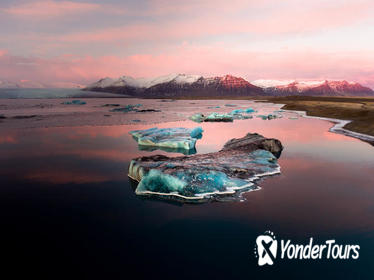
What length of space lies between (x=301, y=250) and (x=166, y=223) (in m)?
3.91

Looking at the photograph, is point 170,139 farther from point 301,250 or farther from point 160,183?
point 301,250

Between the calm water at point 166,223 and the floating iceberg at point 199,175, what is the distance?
2.11ft

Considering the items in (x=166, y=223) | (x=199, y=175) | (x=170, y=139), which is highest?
(x=170, y=139)

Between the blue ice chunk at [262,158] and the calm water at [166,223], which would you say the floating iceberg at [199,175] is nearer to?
the blue ice chunk at [262,158]

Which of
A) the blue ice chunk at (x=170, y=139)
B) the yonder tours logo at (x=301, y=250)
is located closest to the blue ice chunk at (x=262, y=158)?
the blue ice chunk at (x=170, y=139)

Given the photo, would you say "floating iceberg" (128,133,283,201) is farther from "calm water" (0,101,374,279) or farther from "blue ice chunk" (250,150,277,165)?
"calm water" (0,101,374,279)

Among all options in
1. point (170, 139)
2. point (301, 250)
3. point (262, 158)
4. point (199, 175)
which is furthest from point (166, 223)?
point (170, 139)

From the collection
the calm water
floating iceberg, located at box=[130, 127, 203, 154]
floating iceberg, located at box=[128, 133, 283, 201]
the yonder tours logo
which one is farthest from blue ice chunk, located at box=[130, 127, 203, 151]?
the yonder tours logo

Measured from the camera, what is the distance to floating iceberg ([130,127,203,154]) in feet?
65.9

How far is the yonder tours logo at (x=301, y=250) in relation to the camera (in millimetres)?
6961

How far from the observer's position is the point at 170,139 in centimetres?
2123

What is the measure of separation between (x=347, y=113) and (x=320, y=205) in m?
40.4

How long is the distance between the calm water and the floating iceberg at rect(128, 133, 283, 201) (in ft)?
2.11

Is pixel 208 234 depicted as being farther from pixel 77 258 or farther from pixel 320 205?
pixel 320 205
